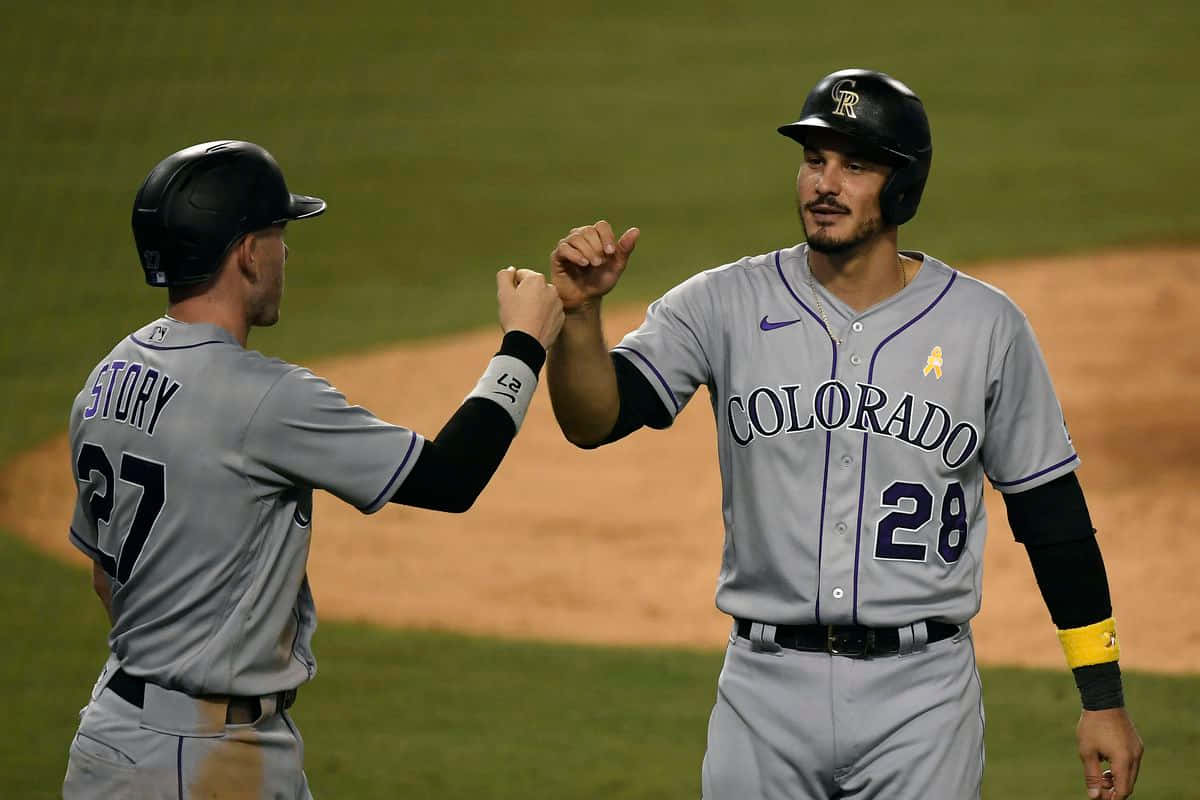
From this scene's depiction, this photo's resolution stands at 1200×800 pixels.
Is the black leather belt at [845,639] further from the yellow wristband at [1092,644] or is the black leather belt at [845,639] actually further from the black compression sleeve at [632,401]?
the black compression sleeve at [632,401]

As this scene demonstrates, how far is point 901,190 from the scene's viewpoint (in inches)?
158

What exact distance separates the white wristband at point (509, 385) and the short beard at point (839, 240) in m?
0.70

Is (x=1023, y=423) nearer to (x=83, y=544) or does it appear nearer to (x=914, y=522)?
(x=914, y=522)

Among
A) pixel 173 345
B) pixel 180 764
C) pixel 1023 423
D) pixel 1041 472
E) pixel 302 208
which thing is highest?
pixel 302 208

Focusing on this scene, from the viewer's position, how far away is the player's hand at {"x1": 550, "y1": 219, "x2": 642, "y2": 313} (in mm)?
3969

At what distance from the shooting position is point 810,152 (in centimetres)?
404

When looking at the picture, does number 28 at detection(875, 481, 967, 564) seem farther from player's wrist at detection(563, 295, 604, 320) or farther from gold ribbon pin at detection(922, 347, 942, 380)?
player's wrist at detection(563, 295, 604, 320)

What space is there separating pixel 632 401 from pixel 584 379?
5.6 inches

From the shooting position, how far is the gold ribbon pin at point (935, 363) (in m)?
3.89

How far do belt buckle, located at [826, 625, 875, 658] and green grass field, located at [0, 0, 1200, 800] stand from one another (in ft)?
9.30

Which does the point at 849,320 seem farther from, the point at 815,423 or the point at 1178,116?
the point at 1178,116

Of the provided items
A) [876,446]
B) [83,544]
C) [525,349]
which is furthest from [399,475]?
[876,446]

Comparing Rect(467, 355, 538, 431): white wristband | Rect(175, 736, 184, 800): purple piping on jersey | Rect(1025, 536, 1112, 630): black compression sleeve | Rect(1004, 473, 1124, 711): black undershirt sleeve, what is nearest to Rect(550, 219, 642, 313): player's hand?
Rect(467, 355, 538, 431): white wristband

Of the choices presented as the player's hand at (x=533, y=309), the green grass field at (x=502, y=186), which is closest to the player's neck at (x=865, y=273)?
the player's hand at (x=533, y=309)
